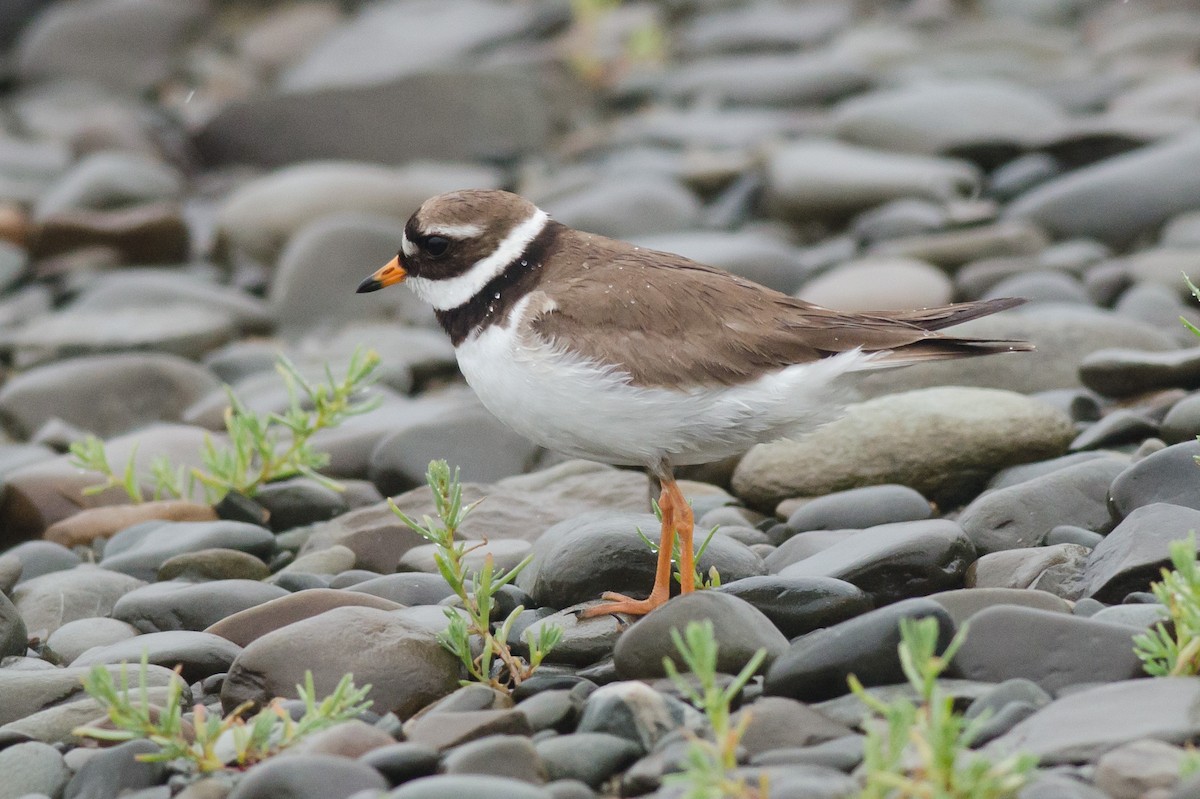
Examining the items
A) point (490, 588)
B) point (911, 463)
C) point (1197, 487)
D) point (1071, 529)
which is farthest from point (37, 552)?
point (1197, 487)

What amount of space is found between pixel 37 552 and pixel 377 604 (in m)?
2.07

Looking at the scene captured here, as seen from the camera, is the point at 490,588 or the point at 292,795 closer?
the point at 292,795

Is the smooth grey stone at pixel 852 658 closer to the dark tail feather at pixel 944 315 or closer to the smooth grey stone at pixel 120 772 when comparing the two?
the dark tail feather at pixel 944 315

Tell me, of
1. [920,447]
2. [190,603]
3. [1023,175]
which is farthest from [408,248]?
[1023,175]

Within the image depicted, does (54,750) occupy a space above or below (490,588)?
below

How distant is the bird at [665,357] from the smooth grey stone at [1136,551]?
2.33 feet

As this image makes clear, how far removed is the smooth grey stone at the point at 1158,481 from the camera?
16.4ft

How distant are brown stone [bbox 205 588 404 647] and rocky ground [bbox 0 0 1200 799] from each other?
0.04 ft

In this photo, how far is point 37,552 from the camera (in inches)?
243

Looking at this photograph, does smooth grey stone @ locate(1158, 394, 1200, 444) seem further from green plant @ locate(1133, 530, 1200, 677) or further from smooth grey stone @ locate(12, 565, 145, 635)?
smooth grey stone @ locate(12, 565, 145, 635)

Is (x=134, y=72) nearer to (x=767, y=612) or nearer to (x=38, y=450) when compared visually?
(x=38, y=450)

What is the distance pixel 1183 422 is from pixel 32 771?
4485 mm

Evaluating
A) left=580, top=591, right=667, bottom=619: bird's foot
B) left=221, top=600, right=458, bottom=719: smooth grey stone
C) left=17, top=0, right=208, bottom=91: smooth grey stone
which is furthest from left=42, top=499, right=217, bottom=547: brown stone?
left=17, top=0, right=208, bottom=91: smooth grey stone

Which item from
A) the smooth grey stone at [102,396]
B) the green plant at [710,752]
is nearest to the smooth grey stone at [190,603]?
the green plant at [710,752]
